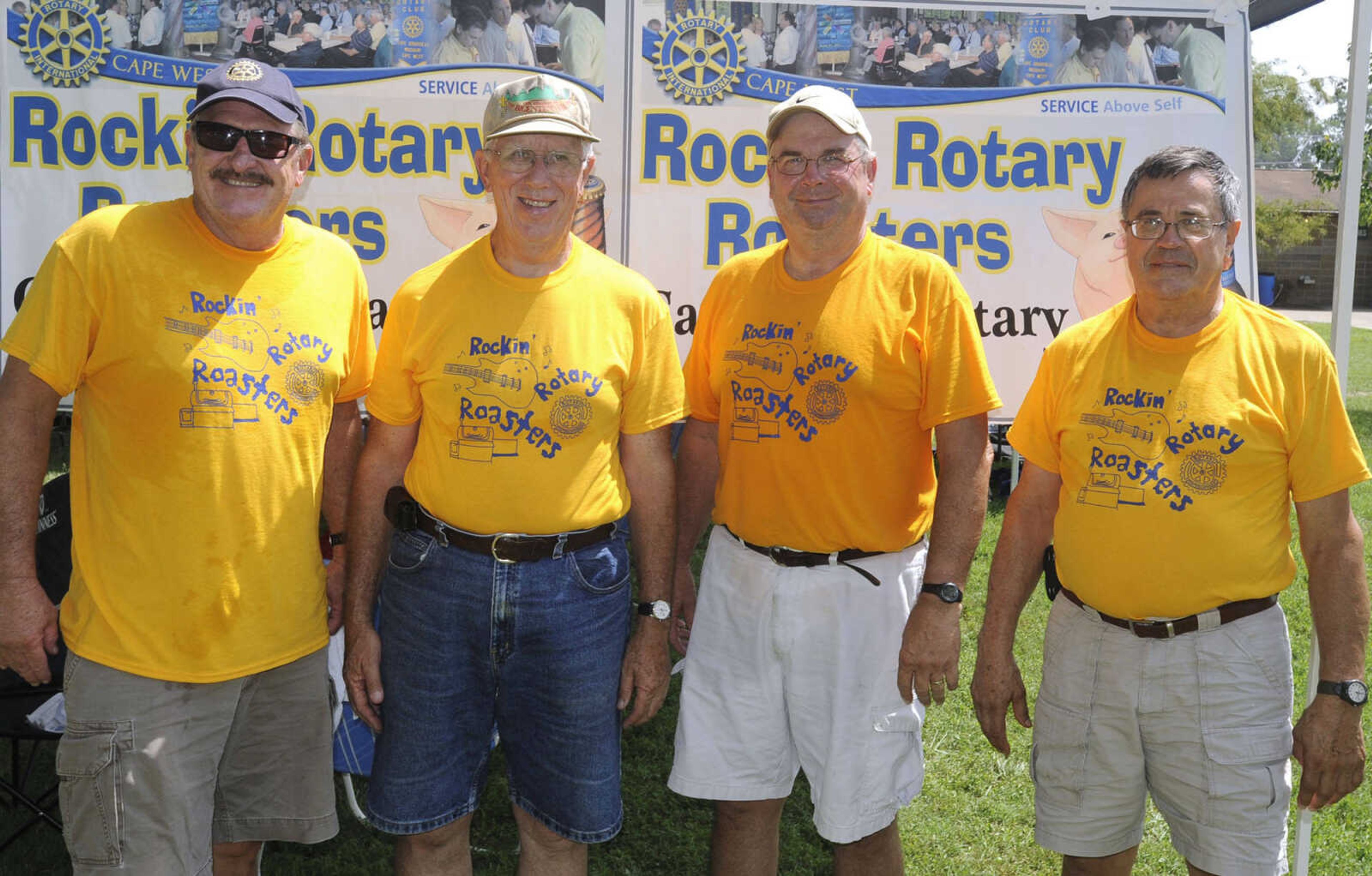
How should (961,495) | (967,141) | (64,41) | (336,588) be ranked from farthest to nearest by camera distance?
(967,141)
(64,41)
(336,588)
(961,495)

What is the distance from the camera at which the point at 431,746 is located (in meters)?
2.61

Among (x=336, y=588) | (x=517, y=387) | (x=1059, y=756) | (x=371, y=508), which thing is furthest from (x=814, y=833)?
(x=517, y=387)

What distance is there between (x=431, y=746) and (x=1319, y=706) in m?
2.09

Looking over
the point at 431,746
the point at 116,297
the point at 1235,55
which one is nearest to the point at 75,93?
the point at 116,297

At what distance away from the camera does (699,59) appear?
→ 12.3ft

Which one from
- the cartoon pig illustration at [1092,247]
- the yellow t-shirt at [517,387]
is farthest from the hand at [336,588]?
the cartoon pig illustration at [1092,247]

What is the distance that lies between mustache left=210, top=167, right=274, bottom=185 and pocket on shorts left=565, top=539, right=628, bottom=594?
3.63 feet

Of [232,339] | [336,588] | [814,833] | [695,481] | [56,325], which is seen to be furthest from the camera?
[814,833]

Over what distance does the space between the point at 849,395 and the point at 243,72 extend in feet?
5.28

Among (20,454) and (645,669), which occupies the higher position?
(20,454)

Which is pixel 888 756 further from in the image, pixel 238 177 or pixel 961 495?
pixel 238 177

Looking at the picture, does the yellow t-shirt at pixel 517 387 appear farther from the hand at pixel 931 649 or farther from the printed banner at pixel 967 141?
the printed banner at pixel 967 141

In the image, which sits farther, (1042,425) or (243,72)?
(1042,425)

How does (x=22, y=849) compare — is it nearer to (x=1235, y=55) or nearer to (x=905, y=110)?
(x=905, y=110)
